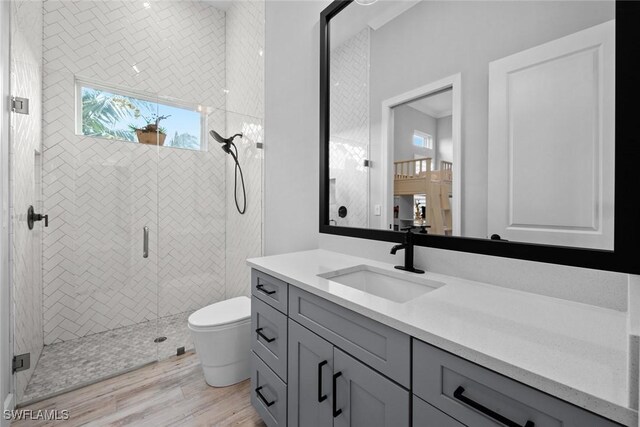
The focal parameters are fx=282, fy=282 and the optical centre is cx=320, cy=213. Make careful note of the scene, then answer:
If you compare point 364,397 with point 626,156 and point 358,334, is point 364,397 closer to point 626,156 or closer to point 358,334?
point 358,334

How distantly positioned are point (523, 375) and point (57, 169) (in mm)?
3084

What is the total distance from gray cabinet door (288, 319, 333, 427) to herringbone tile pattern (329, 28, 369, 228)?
26.7 inches

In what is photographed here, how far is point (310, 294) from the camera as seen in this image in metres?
1.07

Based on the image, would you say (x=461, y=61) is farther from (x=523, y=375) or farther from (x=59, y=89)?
(x=59, y=89)

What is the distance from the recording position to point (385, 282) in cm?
A: 132

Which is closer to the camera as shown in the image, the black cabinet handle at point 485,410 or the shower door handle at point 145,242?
the black cabinet handle at point 485,410

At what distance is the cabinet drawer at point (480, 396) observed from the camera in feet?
1.62

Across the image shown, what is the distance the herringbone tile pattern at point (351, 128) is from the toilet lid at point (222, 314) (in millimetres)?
920

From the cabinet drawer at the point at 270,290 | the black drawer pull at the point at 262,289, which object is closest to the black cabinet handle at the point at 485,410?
the cabinet drawer at the point at 270,290

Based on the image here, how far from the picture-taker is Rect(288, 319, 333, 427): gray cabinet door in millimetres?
986

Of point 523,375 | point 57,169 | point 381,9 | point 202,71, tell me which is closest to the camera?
point 523,375

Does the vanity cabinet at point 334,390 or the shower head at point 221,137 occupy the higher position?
the shower head at point 221,137

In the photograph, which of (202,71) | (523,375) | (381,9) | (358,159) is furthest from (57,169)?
(523,375)

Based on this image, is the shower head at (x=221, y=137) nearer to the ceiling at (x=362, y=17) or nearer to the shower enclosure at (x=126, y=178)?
the shower enclosure at (x=126, y=178)
